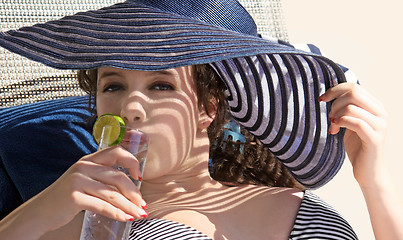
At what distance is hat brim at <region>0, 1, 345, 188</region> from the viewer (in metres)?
1.12

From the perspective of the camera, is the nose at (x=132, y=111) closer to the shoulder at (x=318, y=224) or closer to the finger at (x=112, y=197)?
the finger at (x=112, y=197)

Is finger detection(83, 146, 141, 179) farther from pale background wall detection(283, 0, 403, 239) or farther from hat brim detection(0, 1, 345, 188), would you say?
pale background wall detection(283, 0, 403, 239)

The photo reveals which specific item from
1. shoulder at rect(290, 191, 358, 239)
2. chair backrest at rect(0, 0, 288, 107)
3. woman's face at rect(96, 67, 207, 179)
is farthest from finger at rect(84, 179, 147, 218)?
chair backrest at rect(0, 0, 288, 107)

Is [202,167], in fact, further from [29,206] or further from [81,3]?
[81,3]

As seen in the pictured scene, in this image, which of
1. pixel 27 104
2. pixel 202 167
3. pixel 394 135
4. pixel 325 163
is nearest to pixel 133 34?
pixel 202 167

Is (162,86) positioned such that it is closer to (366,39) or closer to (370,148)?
(370,148)

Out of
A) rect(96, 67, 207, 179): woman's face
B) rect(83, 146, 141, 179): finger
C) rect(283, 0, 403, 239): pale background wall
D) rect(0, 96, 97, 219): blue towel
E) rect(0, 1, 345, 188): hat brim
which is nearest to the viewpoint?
rect(83, 146, 141, 179): finger

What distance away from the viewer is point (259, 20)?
2125 millimetres

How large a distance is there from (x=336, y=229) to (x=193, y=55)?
57 centimetres

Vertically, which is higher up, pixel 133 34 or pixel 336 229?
pixel 133 34

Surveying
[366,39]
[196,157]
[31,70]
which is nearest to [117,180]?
[196,157]

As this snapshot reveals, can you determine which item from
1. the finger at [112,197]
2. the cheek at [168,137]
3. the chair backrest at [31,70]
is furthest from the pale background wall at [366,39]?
the finger at [112,197]

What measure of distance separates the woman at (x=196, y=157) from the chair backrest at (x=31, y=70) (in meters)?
0.37

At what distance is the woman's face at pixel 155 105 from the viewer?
4.07 feet
